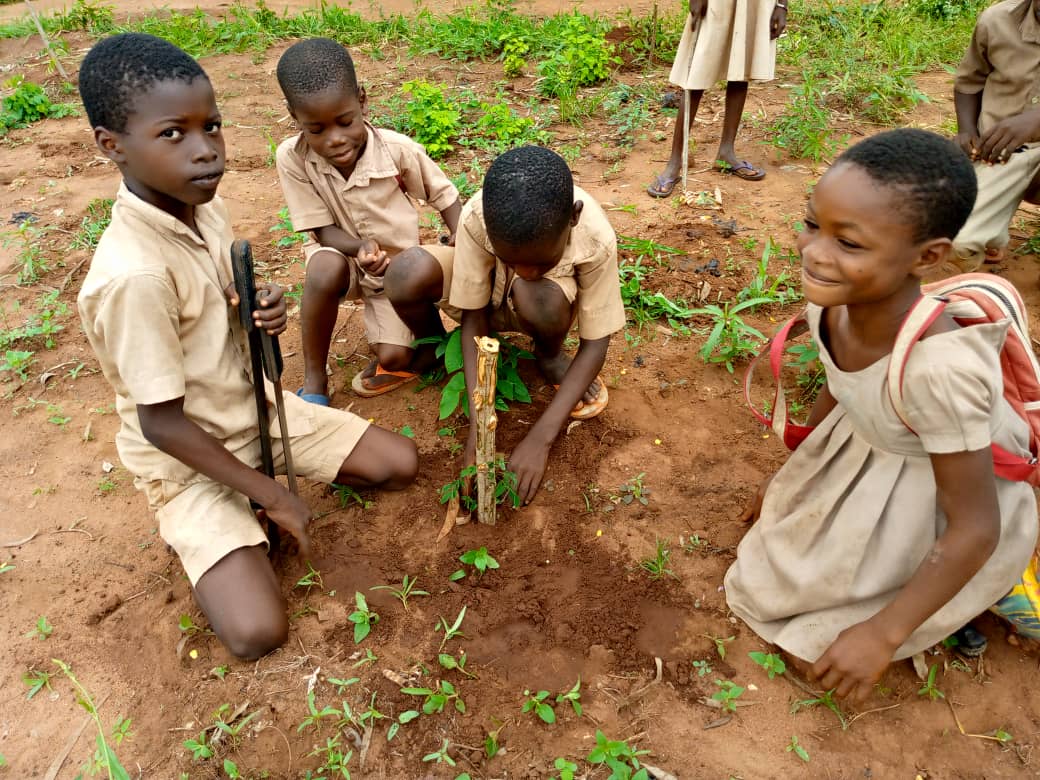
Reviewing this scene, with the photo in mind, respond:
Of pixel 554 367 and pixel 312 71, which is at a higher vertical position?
pixel 312 71

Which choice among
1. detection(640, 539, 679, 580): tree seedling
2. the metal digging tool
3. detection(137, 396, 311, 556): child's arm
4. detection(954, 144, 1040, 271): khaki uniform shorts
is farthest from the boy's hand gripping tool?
detection(954, 144, 1040, 271): khaki uniform shorts

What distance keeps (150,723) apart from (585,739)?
42.3 inches

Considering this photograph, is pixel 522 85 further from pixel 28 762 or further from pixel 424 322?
pixel 28 762

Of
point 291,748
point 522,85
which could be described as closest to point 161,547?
point 291,748

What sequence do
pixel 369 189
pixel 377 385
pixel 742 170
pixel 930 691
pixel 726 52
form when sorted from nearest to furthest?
pixel 930 691
pixel 369 189
pixel 377 385
pixel 726 52
pixel 742 170

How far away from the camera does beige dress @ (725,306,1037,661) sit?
1.46m

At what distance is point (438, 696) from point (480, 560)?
407mm

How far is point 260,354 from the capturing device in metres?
2.04

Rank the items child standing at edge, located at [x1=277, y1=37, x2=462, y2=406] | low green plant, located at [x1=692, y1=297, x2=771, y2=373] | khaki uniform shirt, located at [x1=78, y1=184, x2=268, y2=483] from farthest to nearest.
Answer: low green plant, located at [x1=692, y1=297, x2=771, y2=373]
child standing at edge, located at [x1=277, y1=37, x2=462, y2=406]
khaki uniform shirt, located at [x1=78, y1=184, x2=268, y2=483]

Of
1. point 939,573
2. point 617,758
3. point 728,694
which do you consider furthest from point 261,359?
point 939,573

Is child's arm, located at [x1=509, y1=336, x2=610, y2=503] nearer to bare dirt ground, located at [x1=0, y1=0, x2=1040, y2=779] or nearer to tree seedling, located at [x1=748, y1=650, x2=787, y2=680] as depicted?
bare dirt ground, located at [x1=0, y1=0, x2=1040, y2=779]

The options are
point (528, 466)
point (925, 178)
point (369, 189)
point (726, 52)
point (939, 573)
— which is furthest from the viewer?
point (726, 52)

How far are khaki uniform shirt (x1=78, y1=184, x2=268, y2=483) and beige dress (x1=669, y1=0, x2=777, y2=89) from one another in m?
2.83

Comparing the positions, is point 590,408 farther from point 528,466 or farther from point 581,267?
point 581,267
